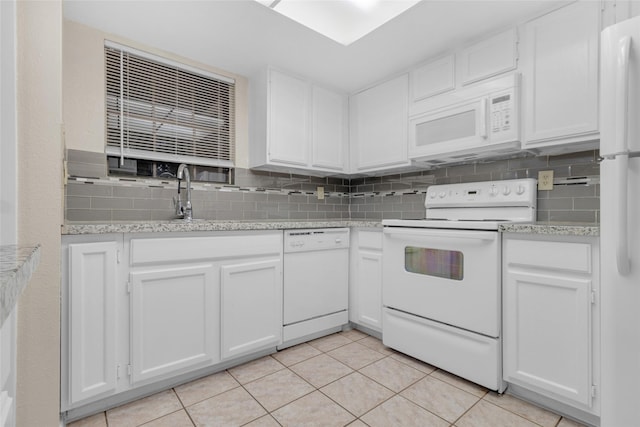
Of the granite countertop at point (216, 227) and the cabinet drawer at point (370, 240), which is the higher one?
the granite countertop at point (216, 227)

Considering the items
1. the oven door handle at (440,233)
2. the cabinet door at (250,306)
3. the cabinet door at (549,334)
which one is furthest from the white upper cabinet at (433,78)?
the cabinet door at (250,306)

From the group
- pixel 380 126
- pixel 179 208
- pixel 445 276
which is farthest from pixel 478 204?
pixel 179 208

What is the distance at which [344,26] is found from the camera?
229 centimetres

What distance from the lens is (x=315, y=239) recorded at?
95.2 inches

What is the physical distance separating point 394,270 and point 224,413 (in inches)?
51.3

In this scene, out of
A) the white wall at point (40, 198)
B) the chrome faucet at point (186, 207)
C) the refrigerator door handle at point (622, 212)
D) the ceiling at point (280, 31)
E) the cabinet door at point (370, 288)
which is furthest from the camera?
the cabinet door at point (370, 288)

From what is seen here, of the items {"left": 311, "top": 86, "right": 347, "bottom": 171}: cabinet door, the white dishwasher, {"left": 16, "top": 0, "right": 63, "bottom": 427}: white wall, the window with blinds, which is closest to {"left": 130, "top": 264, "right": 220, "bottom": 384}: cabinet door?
{"left": 16, "top": 0, "right": 63, "bottom": 427}: white wall

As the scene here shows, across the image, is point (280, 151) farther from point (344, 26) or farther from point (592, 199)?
point (592, 199)

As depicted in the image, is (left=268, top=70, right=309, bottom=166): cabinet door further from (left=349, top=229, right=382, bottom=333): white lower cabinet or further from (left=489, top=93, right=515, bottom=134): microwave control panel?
(left=489, top=93, right=515, bottom=134): microwave control panel

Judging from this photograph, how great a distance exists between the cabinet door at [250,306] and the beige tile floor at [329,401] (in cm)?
16

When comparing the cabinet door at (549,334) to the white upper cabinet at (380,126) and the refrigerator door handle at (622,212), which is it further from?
the white upper cabinet at (380,126)

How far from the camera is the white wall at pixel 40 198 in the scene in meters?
1.23

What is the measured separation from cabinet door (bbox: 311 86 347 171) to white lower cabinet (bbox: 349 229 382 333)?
0.73 m

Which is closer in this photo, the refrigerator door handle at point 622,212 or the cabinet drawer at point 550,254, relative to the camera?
the refrigerator door handle at point 622,212
